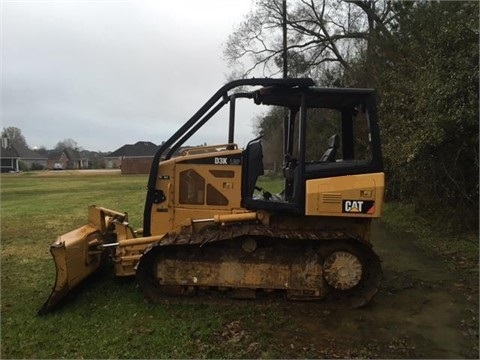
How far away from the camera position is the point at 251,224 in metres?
6.39

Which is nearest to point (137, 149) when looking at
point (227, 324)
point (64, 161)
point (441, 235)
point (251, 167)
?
point (64, 161)

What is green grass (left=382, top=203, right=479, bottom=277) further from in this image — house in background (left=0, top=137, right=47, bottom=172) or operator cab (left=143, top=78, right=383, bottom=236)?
house in background (left=0, top=137, right=47, bottom=172)

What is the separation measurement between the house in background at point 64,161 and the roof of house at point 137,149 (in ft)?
26.1

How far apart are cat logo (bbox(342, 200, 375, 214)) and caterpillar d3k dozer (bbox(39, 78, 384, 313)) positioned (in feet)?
0.04

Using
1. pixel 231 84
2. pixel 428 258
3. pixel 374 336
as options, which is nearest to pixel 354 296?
pixel 374 336

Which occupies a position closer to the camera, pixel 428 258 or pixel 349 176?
pixel 349 176

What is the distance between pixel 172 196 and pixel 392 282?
3.59 meters

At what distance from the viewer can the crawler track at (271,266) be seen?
6090mm

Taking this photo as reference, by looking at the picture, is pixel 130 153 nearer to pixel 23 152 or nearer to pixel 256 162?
pixel 23 152

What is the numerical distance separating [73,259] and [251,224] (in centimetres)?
230

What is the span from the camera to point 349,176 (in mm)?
6219

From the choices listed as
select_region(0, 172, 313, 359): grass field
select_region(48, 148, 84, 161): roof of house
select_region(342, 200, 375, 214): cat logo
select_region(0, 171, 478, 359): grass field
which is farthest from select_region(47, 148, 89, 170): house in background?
select_region(342, 200, 375, 214): cat logo

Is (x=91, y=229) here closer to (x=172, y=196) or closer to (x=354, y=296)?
(x=172, y=196)

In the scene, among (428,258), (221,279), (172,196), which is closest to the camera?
(221,279)
